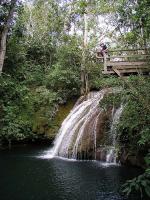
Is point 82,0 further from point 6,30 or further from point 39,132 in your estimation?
point 6,30

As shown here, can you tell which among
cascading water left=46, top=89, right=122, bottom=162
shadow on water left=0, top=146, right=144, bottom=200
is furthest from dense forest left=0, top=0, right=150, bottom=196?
shadow on water left=0, top=146, right=144, bottom=200

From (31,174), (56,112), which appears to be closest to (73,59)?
(56,112)

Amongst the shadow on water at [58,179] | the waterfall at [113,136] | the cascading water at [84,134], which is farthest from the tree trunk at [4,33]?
the waterfall at [113,136]

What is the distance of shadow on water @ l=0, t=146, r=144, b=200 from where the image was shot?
10.7 metres

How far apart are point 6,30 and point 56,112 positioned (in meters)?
5.62

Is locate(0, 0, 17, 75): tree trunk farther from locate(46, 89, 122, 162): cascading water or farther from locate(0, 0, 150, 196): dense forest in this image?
locate(46, 89, 122, 162): cascading water

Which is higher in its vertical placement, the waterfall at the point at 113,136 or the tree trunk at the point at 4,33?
the tree trunk at the point at 4,33

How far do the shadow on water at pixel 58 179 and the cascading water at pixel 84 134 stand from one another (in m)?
0.71

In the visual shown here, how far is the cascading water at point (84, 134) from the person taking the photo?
15.3 m

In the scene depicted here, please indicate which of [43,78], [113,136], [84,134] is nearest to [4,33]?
[43,78]

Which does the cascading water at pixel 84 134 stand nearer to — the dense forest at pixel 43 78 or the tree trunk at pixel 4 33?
the dense forest at pixel 43 78

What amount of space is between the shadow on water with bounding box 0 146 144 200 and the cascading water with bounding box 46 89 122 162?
28.0 inches

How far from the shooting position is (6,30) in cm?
1977

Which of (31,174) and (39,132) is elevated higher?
(39,132)
